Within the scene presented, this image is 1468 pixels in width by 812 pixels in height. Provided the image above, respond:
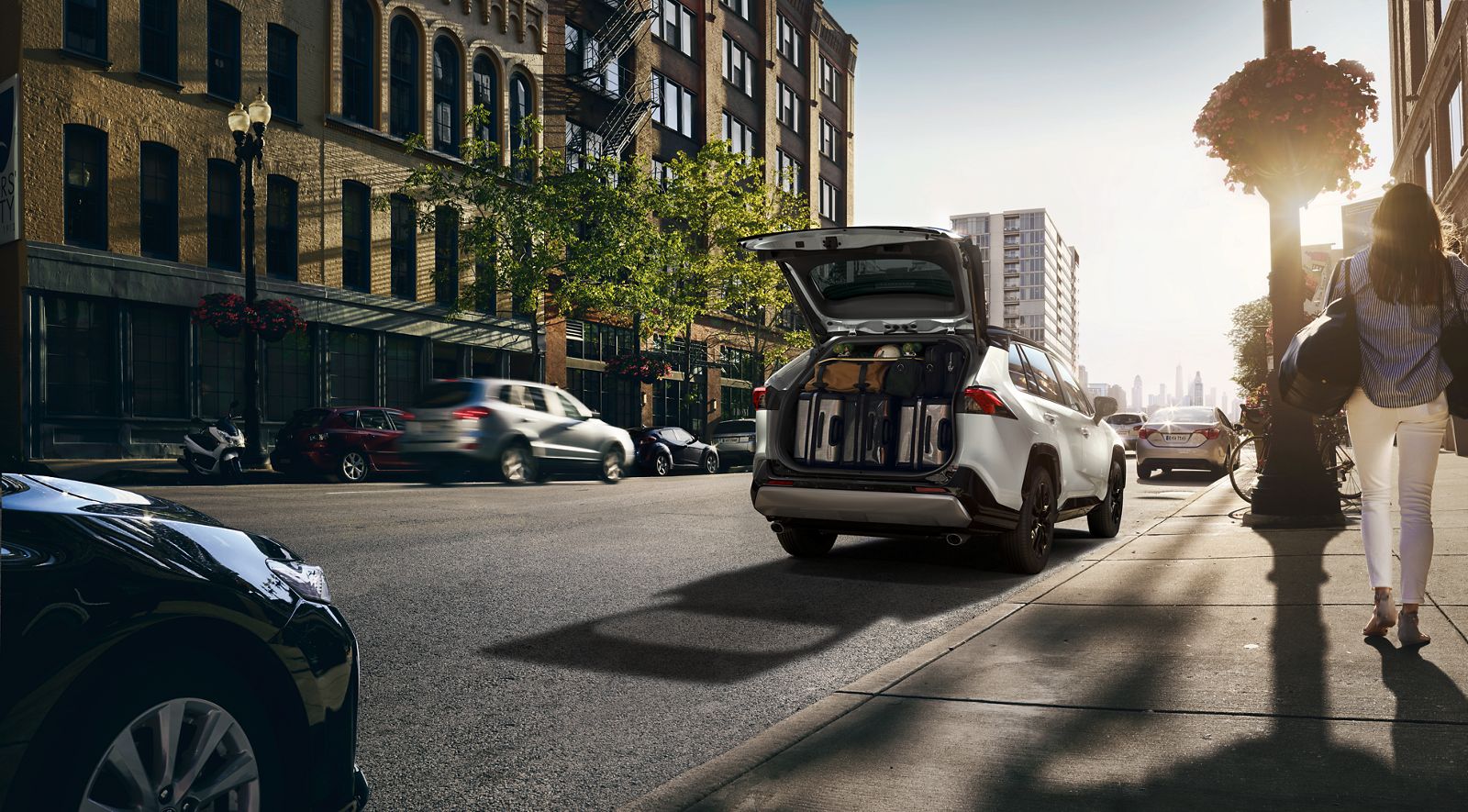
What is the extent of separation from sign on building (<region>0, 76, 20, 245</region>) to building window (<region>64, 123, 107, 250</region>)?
22.7 metres

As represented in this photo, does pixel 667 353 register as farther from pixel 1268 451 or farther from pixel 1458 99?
pixel 1268 451

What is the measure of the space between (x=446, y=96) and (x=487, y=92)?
173cm

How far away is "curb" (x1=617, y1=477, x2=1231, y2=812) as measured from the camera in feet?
10.8

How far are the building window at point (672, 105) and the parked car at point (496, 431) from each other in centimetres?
2355

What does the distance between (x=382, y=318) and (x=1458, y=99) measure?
26044 millimetres

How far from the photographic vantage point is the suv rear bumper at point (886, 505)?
7.28 meters

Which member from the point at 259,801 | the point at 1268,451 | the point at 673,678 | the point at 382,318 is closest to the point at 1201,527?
the point at 1268,451

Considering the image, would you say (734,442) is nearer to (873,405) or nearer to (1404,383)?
(873,405)

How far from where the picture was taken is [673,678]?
4941mm

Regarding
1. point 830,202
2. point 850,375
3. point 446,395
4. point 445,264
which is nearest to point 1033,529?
point 850,375

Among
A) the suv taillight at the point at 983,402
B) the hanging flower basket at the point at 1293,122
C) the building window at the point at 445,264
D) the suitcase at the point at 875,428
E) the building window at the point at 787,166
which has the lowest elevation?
the suitcase at the point at 875,428

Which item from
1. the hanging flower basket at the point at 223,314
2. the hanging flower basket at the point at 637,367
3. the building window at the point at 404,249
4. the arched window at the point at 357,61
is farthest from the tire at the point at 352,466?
the hanging flower basket at the point at 637,367

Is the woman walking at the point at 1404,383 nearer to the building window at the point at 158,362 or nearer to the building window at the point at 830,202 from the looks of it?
the building window at the point at 158,362

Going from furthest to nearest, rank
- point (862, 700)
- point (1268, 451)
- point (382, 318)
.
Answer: point (382, 318), point (1268, 451), point (862, 700)
